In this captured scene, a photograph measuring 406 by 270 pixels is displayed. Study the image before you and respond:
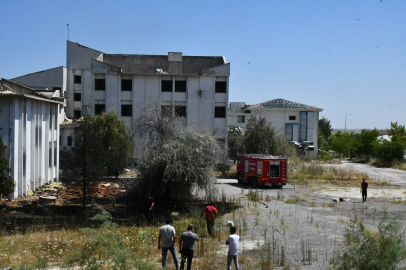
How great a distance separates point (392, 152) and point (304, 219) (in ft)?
142

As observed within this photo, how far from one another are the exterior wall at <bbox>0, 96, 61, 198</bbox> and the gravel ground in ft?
41.0

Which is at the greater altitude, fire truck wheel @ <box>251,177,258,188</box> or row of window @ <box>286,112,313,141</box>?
row of window @ <box>286,112,313,141</box>

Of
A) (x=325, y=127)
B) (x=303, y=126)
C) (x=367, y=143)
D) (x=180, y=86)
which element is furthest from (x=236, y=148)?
(x=325, y=127)

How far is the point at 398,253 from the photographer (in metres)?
8.43

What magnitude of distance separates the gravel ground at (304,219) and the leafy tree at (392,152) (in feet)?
84.4

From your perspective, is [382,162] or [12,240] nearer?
[12,240]

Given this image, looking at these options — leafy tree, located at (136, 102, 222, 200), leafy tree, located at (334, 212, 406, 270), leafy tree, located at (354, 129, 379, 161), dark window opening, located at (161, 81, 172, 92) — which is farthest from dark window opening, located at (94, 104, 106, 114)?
leafy tree, located at (334, 212, 406, 270)

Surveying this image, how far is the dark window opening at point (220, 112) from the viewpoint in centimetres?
4744

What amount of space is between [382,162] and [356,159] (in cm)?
1205

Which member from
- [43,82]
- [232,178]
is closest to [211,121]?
[232,178]

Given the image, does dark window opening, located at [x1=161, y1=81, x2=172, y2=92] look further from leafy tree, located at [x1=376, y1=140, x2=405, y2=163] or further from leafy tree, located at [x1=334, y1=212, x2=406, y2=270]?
leafy tree, located at [x1=334, y1=212, x2=406, y2=270]

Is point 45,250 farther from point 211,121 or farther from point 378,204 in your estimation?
point 211,121

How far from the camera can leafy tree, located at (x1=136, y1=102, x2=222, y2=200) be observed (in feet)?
71.5

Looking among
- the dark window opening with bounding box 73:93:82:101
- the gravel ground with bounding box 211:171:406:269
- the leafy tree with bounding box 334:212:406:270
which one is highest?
the dark window opening with bounding box 73:93:82:101
